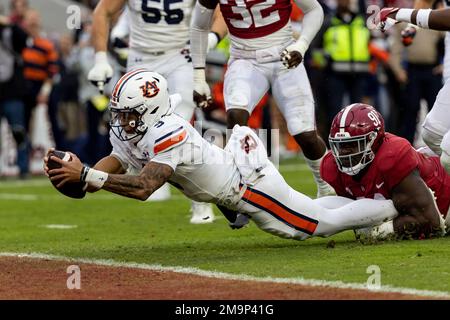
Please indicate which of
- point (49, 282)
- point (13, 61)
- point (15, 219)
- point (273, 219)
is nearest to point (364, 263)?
point (273, 219)

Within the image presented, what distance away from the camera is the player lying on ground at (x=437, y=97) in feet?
21.9

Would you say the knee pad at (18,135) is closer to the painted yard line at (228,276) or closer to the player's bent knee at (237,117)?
the player's bent knee at (237,117)

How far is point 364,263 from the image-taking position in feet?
19.5

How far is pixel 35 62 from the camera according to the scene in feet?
48.6

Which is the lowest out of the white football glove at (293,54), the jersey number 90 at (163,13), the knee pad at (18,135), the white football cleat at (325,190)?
the knee pad at (18,135)

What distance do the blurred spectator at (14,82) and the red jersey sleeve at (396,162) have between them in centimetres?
781

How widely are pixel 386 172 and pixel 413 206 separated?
0.26 m

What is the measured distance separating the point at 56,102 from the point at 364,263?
982 cm

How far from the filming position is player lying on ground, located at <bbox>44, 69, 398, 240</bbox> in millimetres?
6043

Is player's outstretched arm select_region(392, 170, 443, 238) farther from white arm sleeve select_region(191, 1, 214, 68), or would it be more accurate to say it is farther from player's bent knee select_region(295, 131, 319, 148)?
white arm sleeve select_region(191, 1, 214, 68)

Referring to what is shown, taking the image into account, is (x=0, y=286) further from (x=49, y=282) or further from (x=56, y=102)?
(x=56, y=102)

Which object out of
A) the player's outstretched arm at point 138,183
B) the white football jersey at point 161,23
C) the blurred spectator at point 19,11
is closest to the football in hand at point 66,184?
the player's outstretched arm at point 138,183

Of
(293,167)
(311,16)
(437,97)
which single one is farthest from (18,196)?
(437,97)
